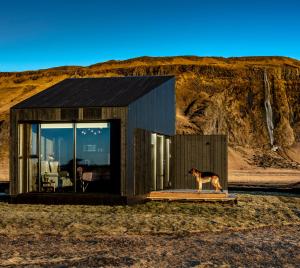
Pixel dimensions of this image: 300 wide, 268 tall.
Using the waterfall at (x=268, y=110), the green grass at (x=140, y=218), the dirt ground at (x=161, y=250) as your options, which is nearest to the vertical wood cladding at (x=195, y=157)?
the green grass at (x=140, y=218)

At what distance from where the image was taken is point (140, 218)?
1362 cm

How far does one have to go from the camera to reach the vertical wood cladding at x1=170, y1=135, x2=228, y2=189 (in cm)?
2073

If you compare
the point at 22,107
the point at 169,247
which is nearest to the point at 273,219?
the point at 169,247

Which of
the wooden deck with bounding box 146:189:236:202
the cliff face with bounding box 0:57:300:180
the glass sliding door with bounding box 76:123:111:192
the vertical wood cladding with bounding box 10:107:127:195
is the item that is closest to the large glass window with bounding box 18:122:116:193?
the glass sliding door with bounding box 76:123:111:192

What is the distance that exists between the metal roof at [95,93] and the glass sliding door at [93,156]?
2.50 ft

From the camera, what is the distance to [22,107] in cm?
1741

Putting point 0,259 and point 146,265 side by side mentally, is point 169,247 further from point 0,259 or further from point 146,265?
point 0,259

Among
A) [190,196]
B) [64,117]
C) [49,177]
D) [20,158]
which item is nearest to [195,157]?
[190,196]

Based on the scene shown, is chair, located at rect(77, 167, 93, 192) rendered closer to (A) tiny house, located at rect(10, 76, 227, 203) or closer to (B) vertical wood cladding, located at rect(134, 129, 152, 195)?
(A) tiny house, located at rect(10, 76, 227, 203)

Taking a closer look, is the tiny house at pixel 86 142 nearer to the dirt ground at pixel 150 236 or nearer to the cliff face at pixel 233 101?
the dirt ground at pixel 150 236

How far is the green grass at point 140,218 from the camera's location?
1194cm

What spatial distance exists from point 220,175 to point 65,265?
12.8 m

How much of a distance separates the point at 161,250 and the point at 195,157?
11.4 metres

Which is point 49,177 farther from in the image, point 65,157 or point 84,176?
point 84,176
